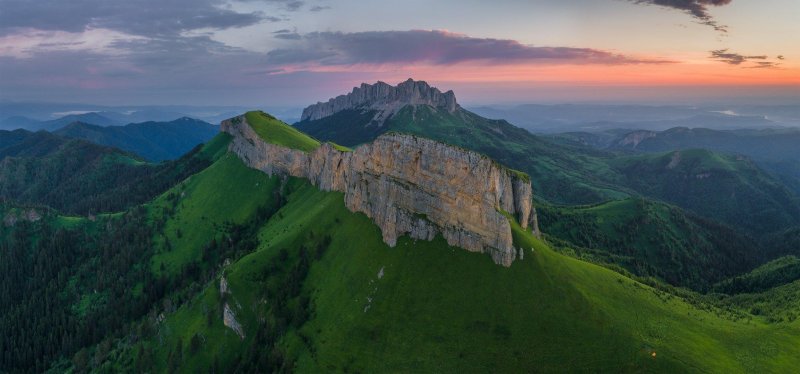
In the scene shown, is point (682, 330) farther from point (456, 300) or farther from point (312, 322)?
point (312, 322)

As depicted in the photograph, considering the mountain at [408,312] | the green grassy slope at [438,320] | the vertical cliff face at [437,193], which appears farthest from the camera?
the vertical cliff face at [437,193]

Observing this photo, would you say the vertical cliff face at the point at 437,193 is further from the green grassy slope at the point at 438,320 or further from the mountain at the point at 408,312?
the green grassy slope at the point at 438,320

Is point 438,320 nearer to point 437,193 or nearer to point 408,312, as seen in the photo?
point 408,312

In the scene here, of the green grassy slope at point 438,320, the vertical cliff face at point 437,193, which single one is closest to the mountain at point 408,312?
the green grassy slope at point 438,320

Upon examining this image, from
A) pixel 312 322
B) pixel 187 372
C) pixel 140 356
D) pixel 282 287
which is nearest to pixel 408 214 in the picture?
pixel 312 322

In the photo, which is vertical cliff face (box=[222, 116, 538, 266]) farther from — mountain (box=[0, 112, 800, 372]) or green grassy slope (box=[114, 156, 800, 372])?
green grassy slope (box=[114, 156, 800, 372])

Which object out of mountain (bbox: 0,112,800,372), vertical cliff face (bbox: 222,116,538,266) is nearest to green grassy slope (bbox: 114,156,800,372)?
mountain (bbox: 0,112,800,372)

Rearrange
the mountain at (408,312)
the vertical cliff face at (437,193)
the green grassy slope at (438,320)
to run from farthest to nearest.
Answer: the vertical cliff face at (437,193) < the mountain at (408,312) < the green grassy slope at (438,320)

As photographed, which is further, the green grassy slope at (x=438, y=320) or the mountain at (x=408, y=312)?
the mountain at (x=408, y=312)
